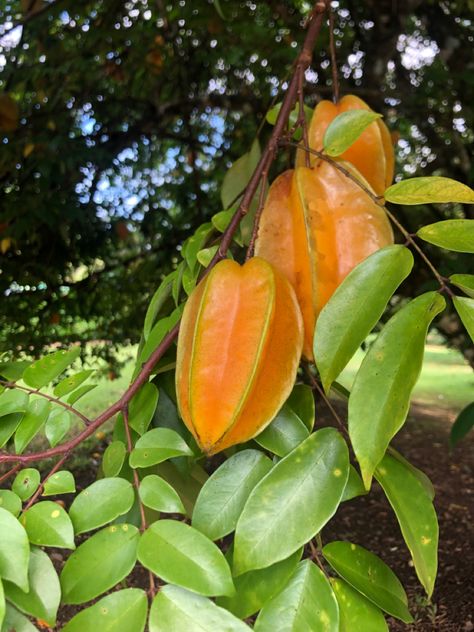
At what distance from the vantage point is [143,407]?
80 cm

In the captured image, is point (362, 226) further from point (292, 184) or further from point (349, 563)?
point (349, 563)

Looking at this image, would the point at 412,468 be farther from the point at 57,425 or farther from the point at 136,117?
the point at 136,117

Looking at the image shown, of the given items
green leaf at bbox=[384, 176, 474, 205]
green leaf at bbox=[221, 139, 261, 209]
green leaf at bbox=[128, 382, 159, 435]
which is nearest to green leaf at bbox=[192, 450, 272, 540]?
green leaf at bbox=[128, 382, 159, 435]

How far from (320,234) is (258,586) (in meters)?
0.42

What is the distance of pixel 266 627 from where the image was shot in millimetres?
602

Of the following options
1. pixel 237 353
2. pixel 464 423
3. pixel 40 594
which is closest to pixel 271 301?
pixel 237 353

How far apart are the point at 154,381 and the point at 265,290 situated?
281mm

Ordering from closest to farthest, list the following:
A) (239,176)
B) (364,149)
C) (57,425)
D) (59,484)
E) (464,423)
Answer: (59,484) < (57,425) < (364,149) < (239,176) < (464,423)

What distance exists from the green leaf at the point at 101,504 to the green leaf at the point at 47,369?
0.69 feet

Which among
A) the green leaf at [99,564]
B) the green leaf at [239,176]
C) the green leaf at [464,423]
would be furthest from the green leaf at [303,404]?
the green leaf at [464,423]

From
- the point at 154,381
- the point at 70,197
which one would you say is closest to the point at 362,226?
the point at 154,381

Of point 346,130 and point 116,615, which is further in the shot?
point 346,130

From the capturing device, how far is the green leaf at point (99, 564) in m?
0.61

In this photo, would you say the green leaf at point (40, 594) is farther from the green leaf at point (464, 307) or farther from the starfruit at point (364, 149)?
the starfruit at point (364, 149)
